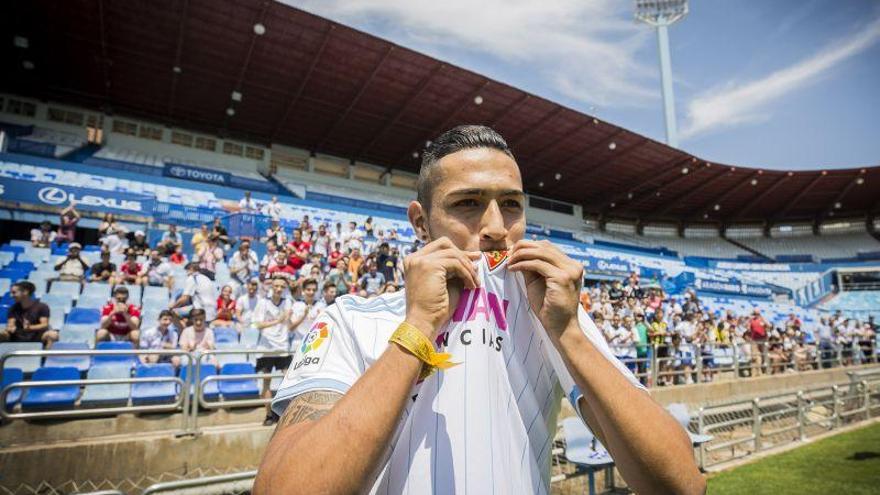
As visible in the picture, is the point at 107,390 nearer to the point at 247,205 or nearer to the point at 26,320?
the point at 26,320

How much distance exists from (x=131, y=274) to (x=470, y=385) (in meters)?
10.4

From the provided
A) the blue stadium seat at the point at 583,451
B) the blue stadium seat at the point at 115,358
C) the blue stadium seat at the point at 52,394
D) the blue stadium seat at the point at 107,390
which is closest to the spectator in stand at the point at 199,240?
the blue stadium seat at the point at 115,358

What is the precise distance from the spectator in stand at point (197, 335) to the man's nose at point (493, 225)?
256 inches

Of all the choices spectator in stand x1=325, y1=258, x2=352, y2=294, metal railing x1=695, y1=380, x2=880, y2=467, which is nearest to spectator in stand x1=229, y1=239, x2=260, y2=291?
spectator in stand x1=325, y1=258, x2=352, y2=294

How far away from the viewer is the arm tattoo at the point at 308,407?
1.10 metres

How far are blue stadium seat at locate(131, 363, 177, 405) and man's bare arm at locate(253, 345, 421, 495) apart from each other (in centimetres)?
585

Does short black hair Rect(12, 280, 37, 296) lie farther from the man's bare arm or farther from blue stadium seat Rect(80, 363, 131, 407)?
the man's bare arm

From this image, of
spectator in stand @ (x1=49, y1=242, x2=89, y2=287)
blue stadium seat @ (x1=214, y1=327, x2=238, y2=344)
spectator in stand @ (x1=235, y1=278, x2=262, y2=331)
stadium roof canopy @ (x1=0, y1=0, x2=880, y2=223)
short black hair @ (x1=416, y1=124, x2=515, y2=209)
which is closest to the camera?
short black hair @ (x1=416, y1=124, x2=515, y2=209)

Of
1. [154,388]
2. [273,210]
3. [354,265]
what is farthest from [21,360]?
[273,210]

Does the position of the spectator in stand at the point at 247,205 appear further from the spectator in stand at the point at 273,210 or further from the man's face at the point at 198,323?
the man's face at the point at 198,323

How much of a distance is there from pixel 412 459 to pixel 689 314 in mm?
15876

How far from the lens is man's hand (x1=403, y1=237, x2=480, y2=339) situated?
1.09 meters

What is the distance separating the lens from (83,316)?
7.43 metres

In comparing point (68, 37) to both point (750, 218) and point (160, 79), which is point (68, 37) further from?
point (750, 218)
